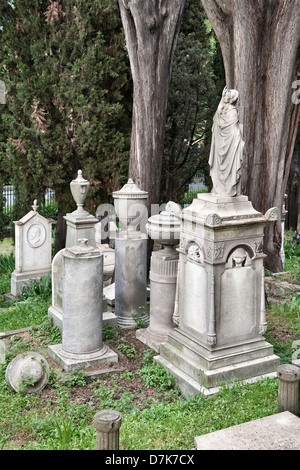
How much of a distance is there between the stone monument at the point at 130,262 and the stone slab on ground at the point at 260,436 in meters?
3.10

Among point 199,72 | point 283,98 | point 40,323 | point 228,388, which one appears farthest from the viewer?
point 199,72

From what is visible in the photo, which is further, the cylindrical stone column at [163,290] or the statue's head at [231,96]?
the cylindrical stone column at [163,290]

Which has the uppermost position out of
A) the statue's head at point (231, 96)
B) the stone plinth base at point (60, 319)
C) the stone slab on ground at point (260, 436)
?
the statue's head at point (231, 96)

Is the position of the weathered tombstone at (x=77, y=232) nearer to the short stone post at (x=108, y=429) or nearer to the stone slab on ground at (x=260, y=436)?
the stone slab on ground at (x=260, y=436)

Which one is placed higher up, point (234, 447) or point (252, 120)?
point (252, 120)

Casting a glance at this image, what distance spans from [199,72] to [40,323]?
24.3 feet

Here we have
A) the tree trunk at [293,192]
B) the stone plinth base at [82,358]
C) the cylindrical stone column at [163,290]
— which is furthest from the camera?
the tree trunk at [293,192]

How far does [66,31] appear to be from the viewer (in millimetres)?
10164

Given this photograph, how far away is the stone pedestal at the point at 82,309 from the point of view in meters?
5.40

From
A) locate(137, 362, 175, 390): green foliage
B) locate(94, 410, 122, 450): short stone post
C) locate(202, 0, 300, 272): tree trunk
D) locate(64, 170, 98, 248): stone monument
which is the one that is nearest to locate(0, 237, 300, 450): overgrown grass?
locate(137, 362, 175, 390): green foliage

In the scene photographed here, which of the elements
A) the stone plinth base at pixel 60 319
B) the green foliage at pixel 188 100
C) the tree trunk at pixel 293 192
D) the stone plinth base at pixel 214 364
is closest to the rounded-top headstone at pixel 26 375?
the stone plinth base at pixel 214 364

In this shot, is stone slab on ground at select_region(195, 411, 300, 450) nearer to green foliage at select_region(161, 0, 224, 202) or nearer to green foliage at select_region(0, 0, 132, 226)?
green foliage at select_region(0, 0, 132, 226)

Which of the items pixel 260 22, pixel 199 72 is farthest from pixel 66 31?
pixel 260 22
